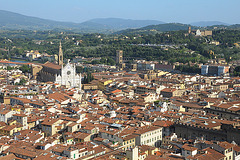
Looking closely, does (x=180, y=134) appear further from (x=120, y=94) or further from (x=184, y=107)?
(x=120, y=94)

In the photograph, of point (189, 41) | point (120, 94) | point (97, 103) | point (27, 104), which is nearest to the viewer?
point (27, 104)

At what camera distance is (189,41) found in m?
106

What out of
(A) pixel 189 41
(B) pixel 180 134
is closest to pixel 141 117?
(B) pixel 180 134

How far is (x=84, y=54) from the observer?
10000cm

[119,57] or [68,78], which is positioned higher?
[68,78]

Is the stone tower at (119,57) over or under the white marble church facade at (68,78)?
under

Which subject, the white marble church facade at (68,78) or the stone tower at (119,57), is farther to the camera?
the stone tower at (119,57)

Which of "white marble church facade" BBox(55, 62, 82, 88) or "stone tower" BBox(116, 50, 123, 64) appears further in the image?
"stone tower" BBox(116, 50, 123, 64)

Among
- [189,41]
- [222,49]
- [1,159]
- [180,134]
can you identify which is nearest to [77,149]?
[1,159]

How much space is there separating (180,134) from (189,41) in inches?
3207

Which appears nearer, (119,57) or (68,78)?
(68,78)

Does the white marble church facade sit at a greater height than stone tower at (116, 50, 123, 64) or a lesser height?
greater

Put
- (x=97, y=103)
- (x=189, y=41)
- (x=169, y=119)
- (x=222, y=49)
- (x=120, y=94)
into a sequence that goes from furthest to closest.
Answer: (x=189, y=41)
(x=222, y=49)
(x=120, y=94)
(x=97, y=103)
(x=169, y=119)

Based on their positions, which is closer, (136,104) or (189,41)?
(136,104)
